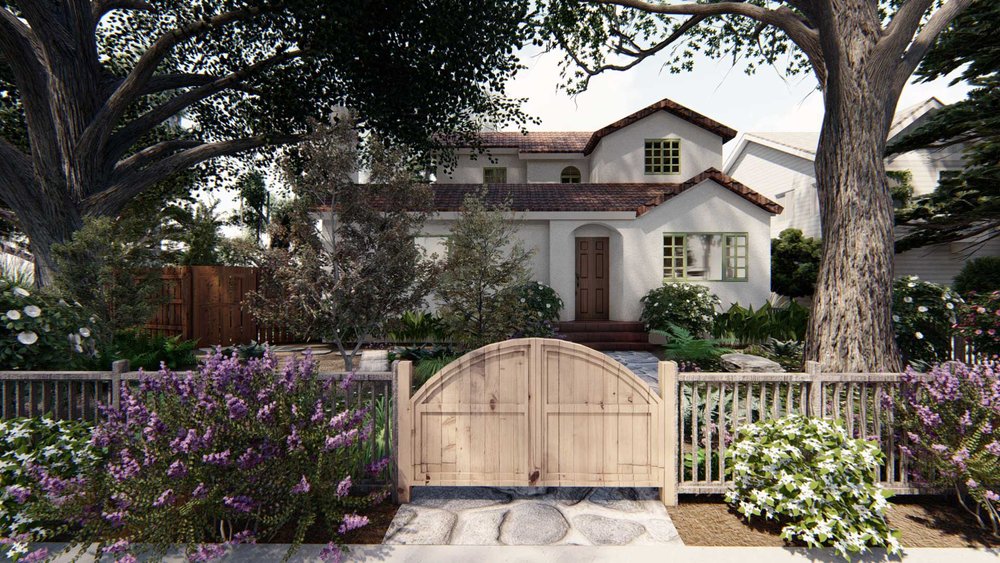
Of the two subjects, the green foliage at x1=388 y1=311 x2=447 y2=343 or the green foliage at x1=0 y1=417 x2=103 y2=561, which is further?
the green foliage at x1=388 y1=311 x2=447 y2=343

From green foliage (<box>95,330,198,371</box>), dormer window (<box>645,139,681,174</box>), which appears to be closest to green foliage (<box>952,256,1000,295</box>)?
dormer window (<box>645,139,681,174</box>)

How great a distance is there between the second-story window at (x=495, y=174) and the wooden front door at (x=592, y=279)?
6024 mm

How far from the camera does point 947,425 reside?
3.82 metres

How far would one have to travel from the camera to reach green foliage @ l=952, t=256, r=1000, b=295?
1214cm

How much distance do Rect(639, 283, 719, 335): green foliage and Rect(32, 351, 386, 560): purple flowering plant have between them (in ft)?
32.9

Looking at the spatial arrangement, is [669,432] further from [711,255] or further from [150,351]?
[711,255]

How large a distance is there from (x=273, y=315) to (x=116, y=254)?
3326 mm

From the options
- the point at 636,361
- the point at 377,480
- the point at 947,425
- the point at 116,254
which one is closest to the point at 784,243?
the point at 636,361

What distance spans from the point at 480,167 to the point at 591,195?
18.9 feet

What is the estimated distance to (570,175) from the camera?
58.7 ft

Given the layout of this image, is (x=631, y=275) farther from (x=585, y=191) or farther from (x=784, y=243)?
(x=784, y=243)

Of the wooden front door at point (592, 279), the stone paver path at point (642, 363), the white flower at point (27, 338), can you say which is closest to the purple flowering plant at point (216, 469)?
the white flower at point (27, 338)

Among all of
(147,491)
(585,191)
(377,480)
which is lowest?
(377,480)

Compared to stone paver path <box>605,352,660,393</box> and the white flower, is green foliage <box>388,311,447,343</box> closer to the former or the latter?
stone paver path <box>605,352,660,393</box>
